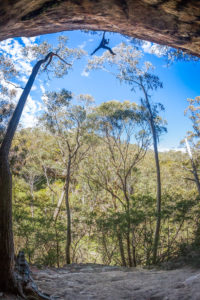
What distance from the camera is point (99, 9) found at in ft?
10.9

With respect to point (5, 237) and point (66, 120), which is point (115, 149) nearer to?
point (66, 120)

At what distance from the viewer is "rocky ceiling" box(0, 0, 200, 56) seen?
2.69 metres

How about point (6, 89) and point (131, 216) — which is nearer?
point (131, 216)

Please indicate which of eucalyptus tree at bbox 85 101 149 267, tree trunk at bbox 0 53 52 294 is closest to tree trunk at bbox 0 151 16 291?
tree trunk at bbox 0 53 52 294

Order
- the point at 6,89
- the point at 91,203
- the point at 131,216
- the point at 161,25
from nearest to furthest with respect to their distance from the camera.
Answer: the point at 161,25, the point at 131,216, the point at 6,89, the point at 91,203

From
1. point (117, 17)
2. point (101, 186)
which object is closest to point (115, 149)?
point (101, 186)

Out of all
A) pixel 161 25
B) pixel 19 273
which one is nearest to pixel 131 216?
pixel 19 273

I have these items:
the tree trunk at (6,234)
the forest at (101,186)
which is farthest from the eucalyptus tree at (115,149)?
the tree trunk at (6,234)

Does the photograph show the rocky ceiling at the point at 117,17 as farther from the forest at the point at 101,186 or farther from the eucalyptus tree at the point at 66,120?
the eucalyptus tree at the point at 66,120

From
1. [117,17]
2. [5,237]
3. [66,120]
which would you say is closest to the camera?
[5,237]

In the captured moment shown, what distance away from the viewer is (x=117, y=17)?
347 centimetres

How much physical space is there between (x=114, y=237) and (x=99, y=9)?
9110mm


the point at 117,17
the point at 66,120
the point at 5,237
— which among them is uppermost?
the point at 66,120

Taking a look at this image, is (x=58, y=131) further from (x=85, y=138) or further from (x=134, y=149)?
(x=134, y=149)
